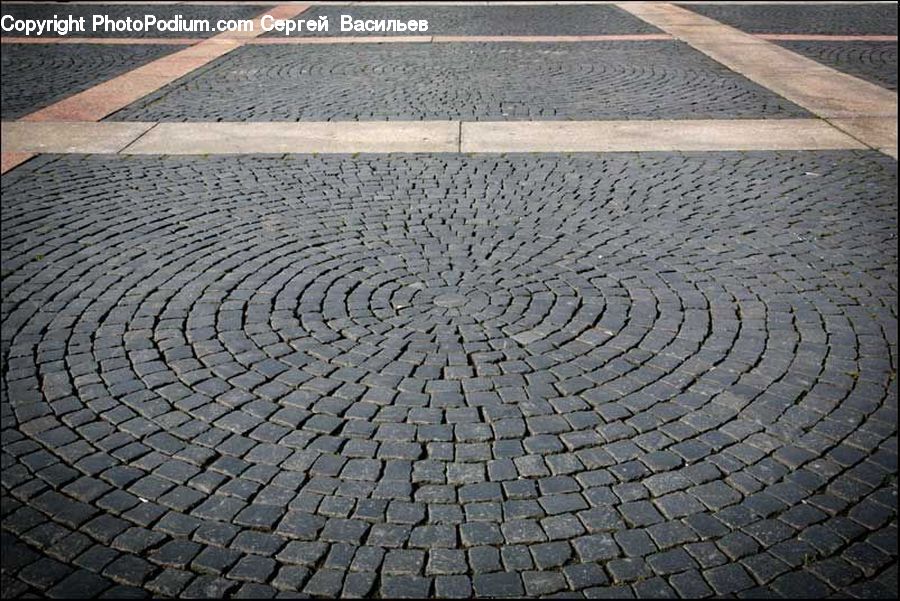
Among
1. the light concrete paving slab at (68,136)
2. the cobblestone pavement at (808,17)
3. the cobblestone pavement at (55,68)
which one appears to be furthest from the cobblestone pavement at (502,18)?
the light concrete paving slab at (68,136)

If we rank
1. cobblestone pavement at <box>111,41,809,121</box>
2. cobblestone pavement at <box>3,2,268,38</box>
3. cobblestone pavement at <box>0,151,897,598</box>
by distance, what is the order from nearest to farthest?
cobblestone pavement at <box>0,151,897,598</box> < cobblestone pavement at <box>111,41,809,121</box> < cobblestone pavement at <box>3,2,268,38</box>

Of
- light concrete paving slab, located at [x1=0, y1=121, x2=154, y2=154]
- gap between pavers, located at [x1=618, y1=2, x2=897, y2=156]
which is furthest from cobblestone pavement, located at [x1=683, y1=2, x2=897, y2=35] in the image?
light concrete paving slab, located at [x1=0, y1=121, x2=154, y2=154]

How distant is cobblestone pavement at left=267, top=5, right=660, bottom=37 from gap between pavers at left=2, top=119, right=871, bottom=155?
636 centimetres

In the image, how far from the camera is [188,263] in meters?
5.75

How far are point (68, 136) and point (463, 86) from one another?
4.72 metres

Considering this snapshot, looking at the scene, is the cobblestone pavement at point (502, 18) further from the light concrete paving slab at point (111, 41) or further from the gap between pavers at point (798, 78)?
the light concrete paving slab at point (111, 41)

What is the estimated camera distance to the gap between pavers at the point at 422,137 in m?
8.32

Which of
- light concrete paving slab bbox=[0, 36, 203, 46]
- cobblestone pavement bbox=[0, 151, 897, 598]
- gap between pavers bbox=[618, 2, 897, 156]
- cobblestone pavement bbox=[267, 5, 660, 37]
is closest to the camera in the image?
cobblestone pavement bbox=[0, 151, 897, 598]

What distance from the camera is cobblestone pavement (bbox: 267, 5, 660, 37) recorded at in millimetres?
15133

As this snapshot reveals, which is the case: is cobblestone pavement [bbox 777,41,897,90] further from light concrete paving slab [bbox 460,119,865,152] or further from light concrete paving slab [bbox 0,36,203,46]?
light concrete paving slab [bbox 0,36,203,46]

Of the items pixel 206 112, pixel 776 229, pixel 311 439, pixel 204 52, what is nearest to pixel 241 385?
pixel 311 439

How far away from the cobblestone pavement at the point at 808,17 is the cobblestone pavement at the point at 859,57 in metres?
1.30

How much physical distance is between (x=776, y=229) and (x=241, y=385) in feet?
13.2

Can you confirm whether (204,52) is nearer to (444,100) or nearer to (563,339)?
(444,100)
